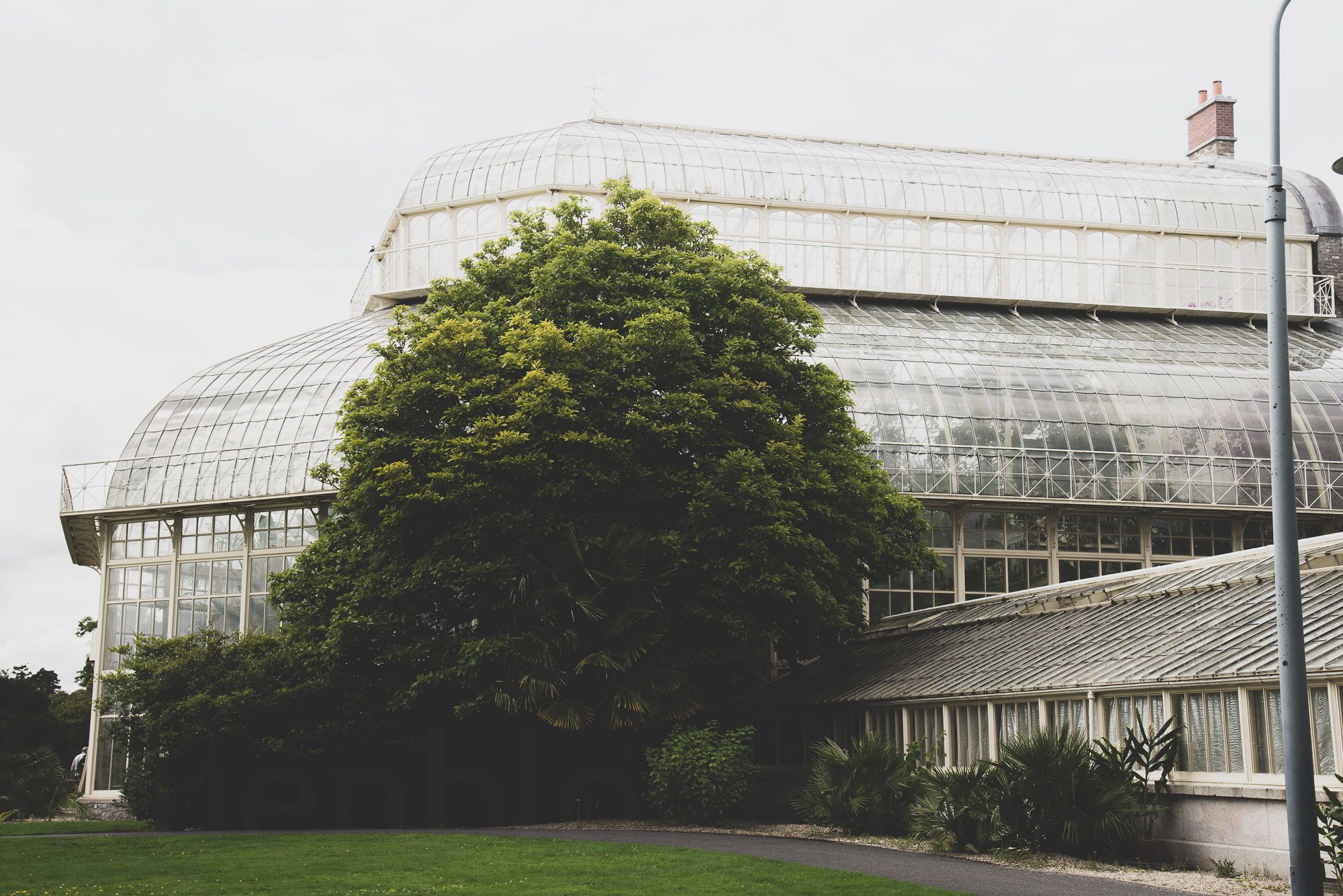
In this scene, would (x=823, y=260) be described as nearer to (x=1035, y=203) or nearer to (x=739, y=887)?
(x=1035, y=203)

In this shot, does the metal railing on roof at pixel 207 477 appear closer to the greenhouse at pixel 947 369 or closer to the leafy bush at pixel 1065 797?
the greenhouse at pixel 947 369

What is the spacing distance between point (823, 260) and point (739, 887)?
31.0 metres

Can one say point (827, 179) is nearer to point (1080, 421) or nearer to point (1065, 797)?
point (1080, 421)

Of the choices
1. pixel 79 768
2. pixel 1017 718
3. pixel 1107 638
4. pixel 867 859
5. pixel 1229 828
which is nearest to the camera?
pixel 1229 828

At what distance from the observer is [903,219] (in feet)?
146

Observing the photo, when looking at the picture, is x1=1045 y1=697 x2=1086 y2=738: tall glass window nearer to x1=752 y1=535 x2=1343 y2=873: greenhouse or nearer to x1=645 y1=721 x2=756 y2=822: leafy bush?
x1=752 y1=535 x2=1343 y2=873: greenhouse

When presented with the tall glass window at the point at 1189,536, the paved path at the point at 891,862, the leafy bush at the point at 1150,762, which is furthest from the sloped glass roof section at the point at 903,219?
the leafy bush at the point at 1150,762

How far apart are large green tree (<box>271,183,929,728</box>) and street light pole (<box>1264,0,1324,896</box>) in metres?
12.4

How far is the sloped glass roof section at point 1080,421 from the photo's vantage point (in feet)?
116

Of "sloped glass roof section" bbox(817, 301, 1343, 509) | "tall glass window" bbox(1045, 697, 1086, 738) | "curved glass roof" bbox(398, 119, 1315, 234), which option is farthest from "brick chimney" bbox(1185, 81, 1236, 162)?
"tall glass window" bbox(1045, 697, 1086, 738)

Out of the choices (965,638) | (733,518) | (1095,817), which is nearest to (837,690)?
(965,638)

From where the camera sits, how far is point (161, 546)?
36656 mm

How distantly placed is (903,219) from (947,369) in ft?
29.7

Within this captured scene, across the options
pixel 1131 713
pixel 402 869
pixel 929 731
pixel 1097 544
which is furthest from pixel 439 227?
pixel 1131 713
